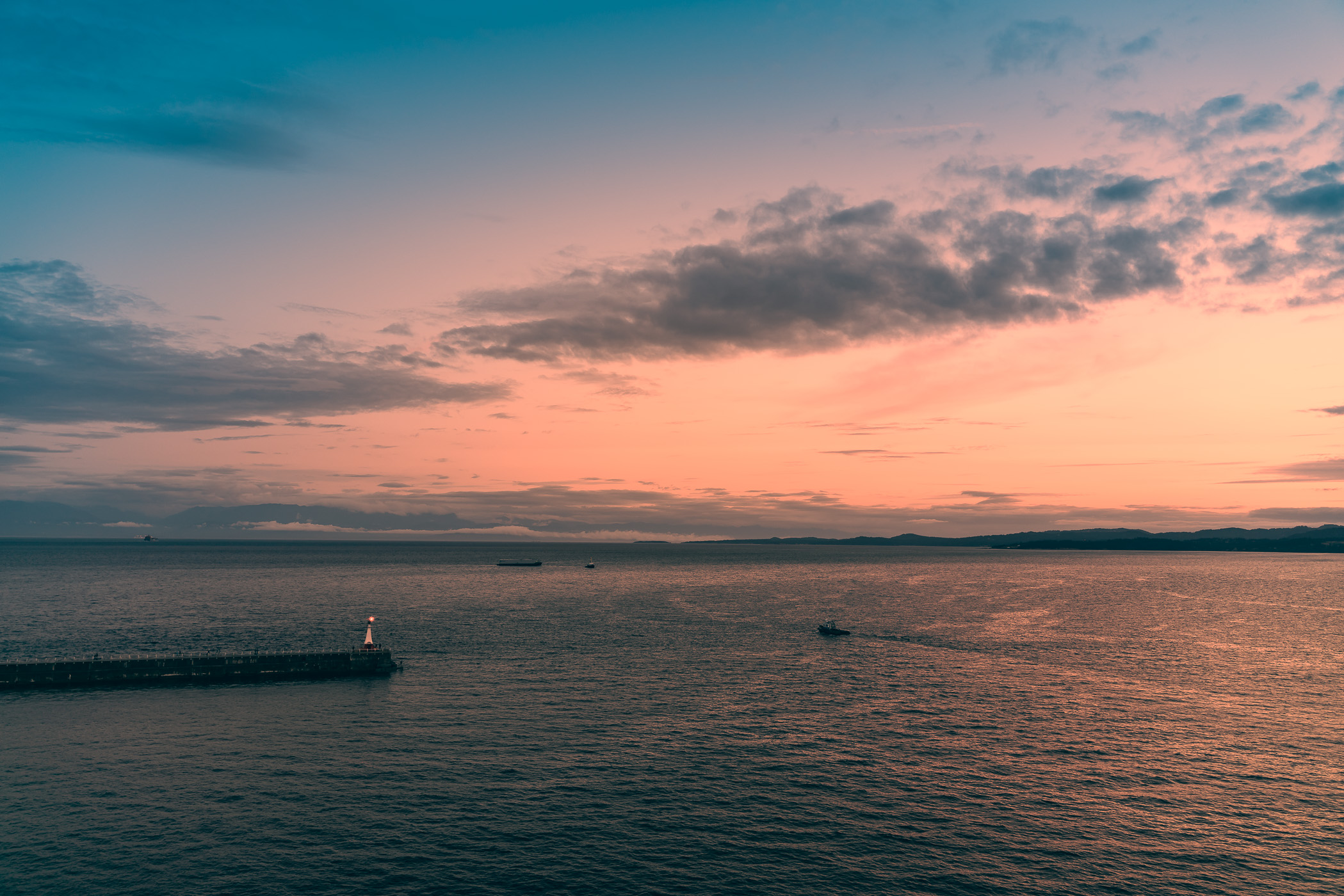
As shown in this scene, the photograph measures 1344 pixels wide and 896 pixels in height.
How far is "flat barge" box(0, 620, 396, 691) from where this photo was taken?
282 feet

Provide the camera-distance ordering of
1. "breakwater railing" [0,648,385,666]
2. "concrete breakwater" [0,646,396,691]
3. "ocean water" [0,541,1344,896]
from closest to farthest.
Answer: "ocean water" [0,541,1344,896] < "concrete breakwater" [0,646,396,691] < "breakwater railing" [0,648,385,666]

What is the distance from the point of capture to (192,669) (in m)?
91.3

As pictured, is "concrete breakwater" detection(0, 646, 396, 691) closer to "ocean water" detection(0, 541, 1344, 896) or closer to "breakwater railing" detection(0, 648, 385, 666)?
"breakwater railing" detection(0, 648, 385, 666)

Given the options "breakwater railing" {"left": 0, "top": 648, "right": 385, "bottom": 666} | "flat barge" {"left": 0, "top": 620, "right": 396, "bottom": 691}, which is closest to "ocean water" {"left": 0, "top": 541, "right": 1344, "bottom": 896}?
"flat barge" {"left": 0, "top": 620, "right": 396, "bottom": 691}

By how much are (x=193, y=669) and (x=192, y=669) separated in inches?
3.2

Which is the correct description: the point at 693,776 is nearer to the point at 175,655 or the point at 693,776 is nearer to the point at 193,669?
the point at 193,669

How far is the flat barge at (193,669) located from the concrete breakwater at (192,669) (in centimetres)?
7

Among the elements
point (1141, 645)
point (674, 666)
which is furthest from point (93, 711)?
point (1141, 645)

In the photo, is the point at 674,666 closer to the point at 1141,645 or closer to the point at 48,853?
the point at 48,853

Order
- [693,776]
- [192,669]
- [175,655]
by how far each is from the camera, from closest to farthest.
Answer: [693,776]
[192,669]
[175,655]

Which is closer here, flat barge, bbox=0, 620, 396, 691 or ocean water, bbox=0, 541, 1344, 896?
ocean water, bbox=0, 541, 1344, 896

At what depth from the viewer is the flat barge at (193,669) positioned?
85875 mm

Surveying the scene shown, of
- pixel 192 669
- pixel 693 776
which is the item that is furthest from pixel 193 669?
pixel 693 776

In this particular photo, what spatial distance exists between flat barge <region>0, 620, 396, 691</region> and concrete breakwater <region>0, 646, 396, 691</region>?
74 millimetres
